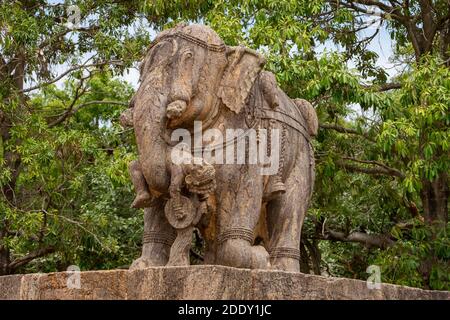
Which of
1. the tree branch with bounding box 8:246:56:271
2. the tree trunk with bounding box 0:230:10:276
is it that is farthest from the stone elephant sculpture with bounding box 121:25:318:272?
the tree trunk with bounding box 0:230:10:276

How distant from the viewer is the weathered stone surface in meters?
4.95

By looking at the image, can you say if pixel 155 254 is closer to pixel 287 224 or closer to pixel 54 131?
pixel 287 224

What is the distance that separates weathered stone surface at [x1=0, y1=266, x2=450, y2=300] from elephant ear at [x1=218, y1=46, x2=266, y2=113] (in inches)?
54.6

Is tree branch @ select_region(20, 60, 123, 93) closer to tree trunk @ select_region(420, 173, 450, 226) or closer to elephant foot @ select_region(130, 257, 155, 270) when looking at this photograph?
tree trunk @ select_region(420, 173, 450, 226)

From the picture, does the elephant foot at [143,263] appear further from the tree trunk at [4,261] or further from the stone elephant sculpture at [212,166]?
the tree trunk at [4,261]

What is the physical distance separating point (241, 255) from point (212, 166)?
0.60m

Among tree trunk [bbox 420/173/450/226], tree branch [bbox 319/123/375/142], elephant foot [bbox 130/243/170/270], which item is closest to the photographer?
elephant foot [bbox 130/243/170/270]

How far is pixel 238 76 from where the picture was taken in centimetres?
622

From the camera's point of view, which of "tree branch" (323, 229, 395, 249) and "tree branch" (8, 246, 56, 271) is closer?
"tree branch" (323, 229, 395, 249)

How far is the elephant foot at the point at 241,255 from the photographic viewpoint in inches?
230

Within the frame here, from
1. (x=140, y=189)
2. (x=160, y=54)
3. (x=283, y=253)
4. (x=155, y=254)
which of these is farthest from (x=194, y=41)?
(x=283, y=253)

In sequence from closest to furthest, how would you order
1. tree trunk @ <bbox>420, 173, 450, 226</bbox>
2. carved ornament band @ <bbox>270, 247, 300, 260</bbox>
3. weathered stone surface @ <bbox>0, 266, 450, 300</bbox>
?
weathered stone surface @ <bbox>0, 266, 450, 300</bbox> < carved ornament band @ <bbox>270, 247, 300, 260</bbox> < tree trunk @ <bbox>420, 173, 450, 226</bbox>
